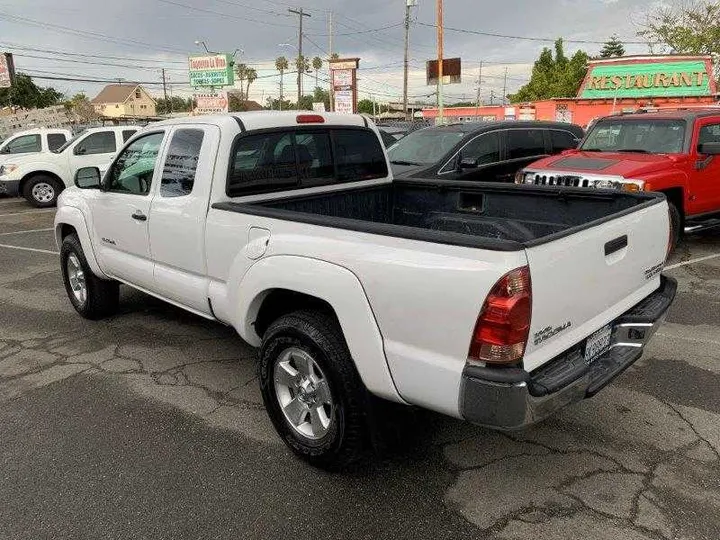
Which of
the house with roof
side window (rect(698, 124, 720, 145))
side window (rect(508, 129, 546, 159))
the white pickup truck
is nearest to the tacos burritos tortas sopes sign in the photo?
side window (rect(508, 129, 546, 159))

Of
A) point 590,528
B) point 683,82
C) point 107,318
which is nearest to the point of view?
point 590,528

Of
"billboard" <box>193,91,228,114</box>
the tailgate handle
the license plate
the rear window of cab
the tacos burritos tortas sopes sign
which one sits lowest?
the license plate

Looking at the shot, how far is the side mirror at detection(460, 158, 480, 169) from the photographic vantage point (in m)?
8.20

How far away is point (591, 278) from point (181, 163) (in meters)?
2.73

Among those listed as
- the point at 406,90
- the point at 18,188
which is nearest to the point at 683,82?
the point at 406,90

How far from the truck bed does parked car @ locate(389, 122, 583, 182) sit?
3.70 meters

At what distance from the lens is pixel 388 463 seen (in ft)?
10.1

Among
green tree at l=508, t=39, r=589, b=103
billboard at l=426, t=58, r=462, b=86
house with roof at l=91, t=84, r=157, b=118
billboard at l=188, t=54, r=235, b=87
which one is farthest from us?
house with roof at l=91, t=84, r=157, b=118

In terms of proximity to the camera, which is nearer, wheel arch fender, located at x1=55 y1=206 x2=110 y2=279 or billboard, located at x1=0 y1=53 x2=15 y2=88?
wheel arch fender, located at x1=55 y1=206 x2=110 y2=279

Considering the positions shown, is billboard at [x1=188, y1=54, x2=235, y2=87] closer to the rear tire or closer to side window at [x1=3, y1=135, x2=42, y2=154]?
side window at [x1=3, y1=135, x2=42, y2=154]

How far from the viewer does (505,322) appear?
2.16 m

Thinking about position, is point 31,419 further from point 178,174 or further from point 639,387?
point 639,387

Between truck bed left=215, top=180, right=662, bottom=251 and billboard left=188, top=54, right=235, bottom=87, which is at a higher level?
billboard left=188, top=54, right=235, bottom=87

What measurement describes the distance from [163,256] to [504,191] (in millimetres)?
2436
